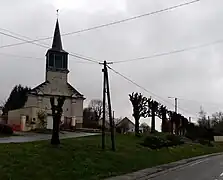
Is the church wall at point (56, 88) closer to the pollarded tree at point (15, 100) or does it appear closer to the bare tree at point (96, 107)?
the pollarded tree at point (15, 100)

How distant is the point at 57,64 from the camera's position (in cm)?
8181

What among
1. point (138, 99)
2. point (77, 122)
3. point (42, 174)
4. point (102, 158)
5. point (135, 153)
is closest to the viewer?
point (42, 174)

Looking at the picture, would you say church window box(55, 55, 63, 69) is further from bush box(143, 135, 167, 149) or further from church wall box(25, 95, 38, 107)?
bush box(143, 135, 167, 149)

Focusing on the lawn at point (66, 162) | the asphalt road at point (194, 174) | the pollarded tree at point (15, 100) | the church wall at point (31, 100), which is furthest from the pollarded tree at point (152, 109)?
the pollarded tree at point (15, 100)

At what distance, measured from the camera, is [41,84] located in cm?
8175

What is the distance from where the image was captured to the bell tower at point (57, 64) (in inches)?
3211

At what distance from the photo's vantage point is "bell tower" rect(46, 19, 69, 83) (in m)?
81.6

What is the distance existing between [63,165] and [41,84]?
61.3 meters

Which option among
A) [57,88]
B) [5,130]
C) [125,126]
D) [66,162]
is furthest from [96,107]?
[66,162]

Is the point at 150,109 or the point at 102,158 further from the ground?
the point at 150,109

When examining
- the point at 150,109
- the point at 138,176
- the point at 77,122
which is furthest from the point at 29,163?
the point at 77,122

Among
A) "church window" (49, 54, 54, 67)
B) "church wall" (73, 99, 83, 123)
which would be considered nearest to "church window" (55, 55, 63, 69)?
"church window" (49, 54, 54, 67)

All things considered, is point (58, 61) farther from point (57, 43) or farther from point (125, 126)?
point (125, 126)

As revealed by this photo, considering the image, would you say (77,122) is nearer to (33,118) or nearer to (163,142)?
(33,118)
